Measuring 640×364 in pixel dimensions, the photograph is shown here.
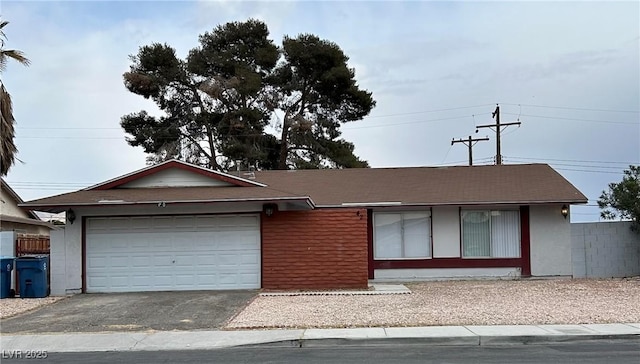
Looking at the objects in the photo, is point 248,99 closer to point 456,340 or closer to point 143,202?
point 143,202

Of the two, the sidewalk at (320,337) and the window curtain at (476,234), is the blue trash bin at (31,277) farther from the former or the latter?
the window curtain at (476,234)

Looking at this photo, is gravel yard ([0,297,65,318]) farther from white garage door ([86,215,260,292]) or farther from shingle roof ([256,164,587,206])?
shingle roof ([256,164,587,206])

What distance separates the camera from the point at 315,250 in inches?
758

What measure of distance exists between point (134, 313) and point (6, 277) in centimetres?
571

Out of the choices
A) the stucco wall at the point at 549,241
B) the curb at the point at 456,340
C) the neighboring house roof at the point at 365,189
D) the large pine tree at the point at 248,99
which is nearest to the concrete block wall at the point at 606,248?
the stucco wall at the point at 549,241

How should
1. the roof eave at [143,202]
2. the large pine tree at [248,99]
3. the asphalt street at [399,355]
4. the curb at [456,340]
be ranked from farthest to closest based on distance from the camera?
the large pine tree at [248,99] < the roof eave at [143,202] < the curb at [456,340] < the asphalt street at [399,355]

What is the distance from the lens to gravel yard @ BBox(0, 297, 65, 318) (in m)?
15.6

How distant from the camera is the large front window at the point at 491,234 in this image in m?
21.6

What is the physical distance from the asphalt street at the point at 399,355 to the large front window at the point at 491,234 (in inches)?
418

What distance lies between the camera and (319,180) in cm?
2489

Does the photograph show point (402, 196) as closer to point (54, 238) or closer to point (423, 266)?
point (423, 266)

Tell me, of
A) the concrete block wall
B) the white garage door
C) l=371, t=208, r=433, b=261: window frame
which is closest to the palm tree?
the white garage door

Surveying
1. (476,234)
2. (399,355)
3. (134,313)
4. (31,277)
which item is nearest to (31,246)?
(31,277)

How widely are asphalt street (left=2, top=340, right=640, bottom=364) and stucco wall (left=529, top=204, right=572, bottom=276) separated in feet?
34.9
